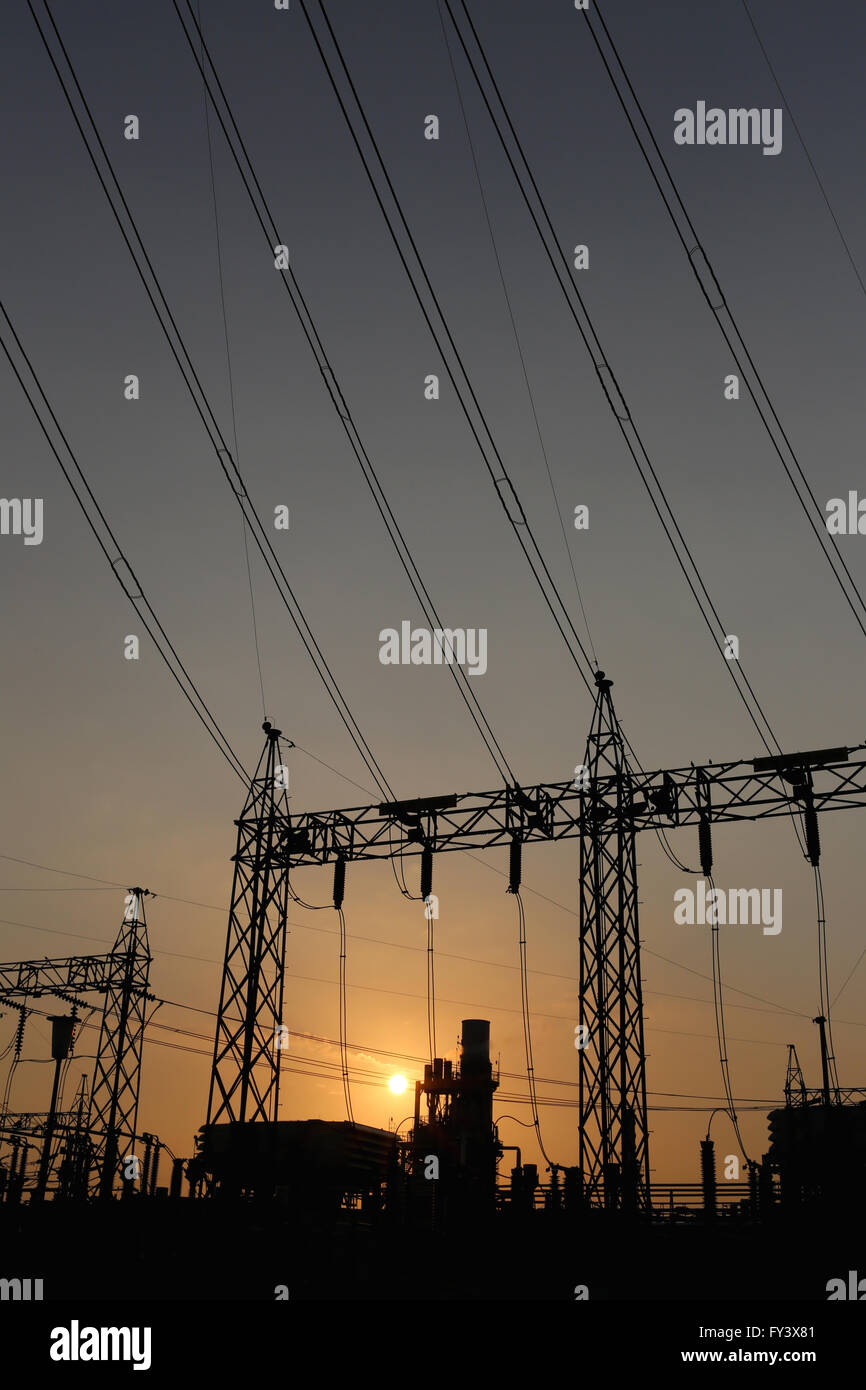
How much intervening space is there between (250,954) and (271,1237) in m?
6.64

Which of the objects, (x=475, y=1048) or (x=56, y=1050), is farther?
(x=475, y=1048)

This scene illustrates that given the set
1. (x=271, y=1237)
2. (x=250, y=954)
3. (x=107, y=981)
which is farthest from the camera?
(x=107, y=981)

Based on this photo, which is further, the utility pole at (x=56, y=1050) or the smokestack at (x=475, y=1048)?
the smokestack at (x=475, y=1048)

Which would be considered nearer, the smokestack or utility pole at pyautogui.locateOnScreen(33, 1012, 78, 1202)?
utility pole at pyautogui.locateOnScreen(33, 1012, 78, 1202)

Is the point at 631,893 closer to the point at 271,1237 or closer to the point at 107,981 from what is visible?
the point at 271,1237

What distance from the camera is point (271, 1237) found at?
26.3m
